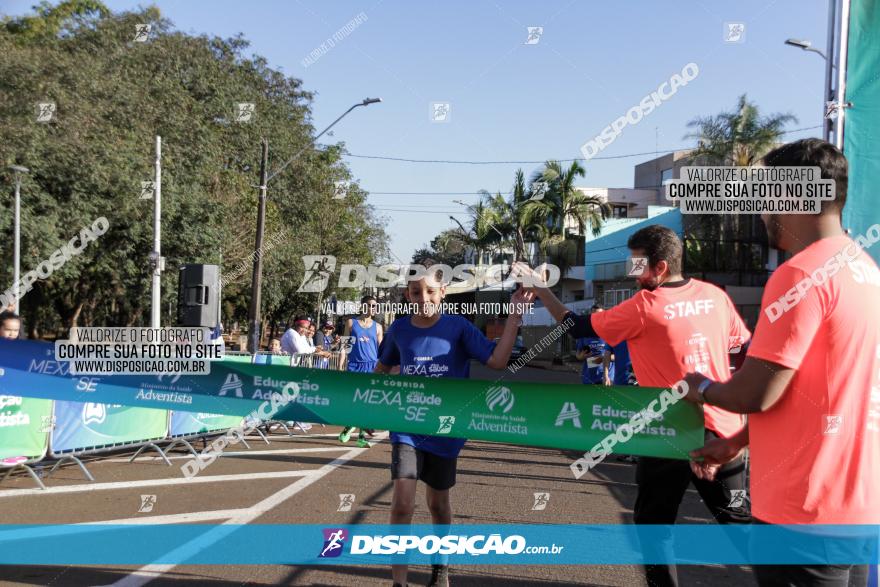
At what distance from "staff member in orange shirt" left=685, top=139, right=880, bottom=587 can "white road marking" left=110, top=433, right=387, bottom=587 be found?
162 inches

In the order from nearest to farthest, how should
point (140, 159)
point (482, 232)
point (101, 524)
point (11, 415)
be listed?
1. point (101, 524)
2. point (11, 415)
3. point (140, 159)
4. point (482, 232)

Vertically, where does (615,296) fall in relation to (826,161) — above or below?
below

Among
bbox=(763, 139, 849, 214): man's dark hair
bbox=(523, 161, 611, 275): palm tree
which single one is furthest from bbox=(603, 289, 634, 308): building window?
bbox=(763, 139, 849, 214): man's dark hair

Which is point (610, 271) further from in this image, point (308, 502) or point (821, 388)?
point (821, 388)

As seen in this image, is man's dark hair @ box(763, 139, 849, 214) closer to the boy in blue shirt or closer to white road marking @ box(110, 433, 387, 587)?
the boy in blue shirt

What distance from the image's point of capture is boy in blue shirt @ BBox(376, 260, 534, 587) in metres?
4.81

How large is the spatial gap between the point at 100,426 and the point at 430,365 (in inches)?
233

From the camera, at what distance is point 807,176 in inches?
94.2

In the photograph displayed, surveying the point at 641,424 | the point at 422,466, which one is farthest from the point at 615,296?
the point at 641,424

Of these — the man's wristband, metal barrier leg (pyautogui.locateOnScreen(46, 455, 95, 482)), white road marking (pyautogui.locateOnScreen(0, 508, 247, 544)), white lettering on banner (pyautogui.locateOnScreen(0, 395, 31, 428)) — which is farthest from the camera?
metal barrier leg (pyautogui.locateOnScreen(46, 455, 95, 482))

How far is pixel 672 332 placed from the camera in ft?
12.9

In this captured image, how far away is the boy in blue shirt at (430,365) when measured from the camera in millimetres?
4809

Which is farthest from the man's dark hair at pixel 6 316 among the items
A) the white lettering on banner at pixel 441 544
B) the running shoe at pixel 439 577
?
the running shoe at pixel 439 577

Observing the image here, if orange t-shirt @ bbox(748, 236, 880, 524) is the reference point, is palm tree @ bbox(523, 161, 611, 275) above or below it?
above
